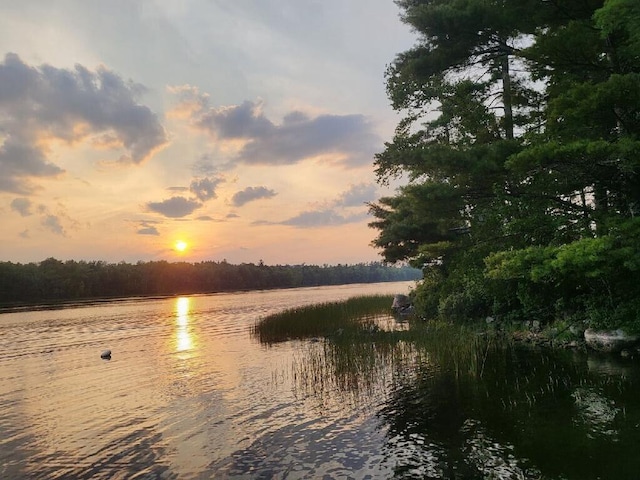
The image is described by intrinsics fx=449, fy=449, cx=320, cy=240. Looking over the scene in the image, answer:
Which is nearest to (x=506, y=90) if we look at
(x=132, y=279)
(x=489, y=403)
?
(x=489, y=403)

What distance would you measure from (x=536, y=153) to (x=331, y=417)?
9573mm

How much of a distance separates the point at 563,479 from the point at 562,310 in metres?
13.7

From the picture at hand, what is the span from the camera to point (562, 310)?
1844 cm

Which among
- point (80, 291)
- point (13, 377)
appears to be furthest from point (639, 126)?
point (80, 291)

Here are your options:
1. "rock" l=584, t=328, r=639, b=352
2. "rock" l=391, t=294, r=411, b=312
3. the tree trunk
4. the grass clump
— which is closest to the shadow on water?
"rock" l=584, t=328, r=639, b=352

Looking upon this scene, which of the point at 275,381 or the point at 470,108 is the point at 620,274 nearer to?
the point at 470,108

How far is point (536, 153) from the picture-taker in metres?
13.4

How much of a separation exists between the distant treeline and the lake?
2054 inches

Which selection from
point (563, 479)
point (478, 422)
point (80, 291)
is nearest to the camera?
point (563, 479)

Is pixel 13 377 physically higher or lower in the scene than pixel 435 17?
lower

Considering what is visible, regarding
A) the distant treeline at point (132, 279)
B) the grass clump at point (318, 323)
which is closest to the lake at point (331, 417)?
the grass clump at point (318, 323)

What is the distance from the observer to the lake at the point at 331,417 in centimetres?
747

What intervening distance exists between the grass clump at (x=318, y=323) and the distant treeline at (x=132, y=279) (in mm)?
31848

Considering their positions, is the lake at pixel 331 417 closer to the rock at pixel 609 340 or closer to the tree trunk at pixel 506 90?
the rock at pixel 609 340
